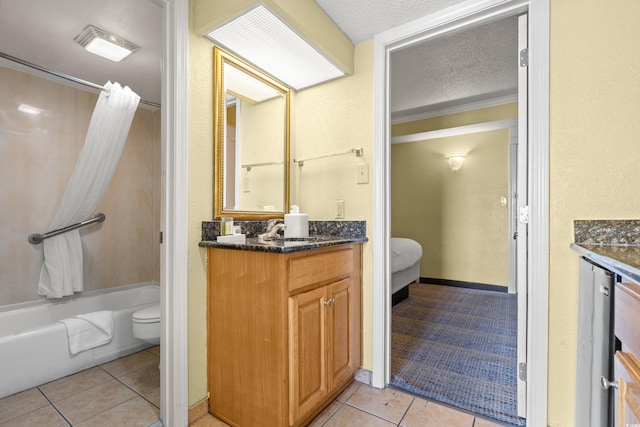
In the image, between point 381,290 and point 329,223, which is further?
point 329,223

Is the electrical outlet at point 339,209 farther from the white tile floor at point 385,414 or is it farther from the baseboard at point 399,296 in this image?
the baseboard at point 399,296

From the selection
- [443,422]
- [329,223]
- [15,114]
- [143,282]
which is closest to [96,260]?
[143,282]

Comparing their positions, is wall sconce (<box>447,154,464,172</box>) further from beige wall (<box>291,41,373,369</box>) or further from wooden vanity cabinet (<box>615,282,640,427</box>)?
wooden vanity cabinet (<box>615,282,640,427</box>)

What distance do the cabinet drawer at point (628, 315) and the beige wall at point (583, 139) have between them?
0.62 m

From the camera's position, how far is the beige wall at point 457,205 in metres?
3.91

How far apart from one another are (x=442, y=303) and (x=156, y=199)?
11.5 ft

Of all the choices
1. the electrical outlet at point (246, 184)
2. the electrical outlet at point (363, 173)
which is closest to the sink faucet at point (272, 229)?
the electrical outlet at point (246, 184)

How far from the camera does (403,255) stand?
10.2ft

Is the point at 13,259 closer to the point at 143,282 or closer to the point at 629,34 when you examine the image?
the point at 143,282

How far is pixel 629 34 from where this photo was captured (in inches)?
48.6

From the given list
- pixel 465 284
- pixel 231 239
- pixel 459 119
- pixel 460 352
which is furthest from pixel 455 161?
pixel 231 239

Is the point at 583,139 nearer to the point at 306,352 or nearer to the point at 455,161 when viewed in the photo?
the point at 306,352

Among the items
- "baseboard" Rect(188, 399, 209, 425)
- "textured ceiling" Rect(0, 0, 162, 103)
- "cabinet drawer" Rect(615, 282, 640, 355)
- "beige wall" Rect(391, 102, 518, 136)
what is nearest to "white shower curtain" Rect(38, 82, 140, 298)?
"textured ceiling" Rect(0, 0, 162, 103)

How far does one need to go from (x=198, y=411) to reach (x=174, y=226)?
3.17 feet
